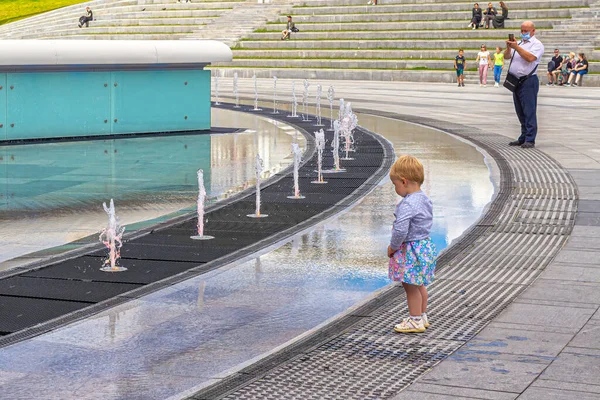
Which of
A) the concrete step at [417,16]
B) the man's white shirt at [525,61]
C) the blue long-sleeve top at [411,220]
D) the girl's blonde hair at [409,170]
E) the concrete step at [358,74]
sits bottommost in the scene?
the concrete step at [358,74]

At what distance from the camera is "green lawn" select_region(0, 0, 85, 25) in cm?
7500

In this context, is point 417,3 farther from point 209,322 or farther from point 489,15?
point 209,322

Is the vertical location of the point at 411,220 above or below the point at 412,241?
above

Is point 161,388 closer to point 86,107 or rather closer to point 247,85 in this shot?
point 86,107

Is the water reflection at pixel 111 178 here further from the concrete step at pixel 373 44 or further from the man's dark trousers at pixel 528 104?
the concrete step at pixel 373 44

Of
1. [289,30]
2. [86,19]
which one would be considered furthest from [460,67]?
[86,19]

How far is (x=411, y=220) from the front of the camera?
19.4ft

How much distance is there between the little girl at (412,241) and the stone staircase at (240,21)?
1788 inches

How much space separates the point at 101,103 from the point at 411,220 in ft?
39.4

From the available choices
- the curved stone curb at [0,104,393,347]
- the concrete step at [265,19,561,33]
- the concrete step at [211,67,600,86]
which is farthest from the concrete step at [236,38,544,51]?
the curved stone curb at [0,104,393,347]

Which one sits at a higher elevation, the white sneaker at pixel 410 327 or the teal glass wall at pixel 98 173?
the white sneaker at pixel 410 327

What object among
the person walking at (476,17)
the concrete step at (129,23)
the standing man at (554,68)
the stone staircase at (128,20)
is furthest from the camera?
the concrete step at (129,23)

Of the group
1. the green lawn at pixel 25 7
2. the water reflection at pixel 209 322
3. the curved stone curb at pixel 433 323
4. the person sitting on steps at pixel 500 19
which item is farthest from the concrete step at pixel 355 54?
the water reflection at pixel 209 322

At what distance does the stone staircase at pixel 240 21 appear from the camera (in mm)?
52138
